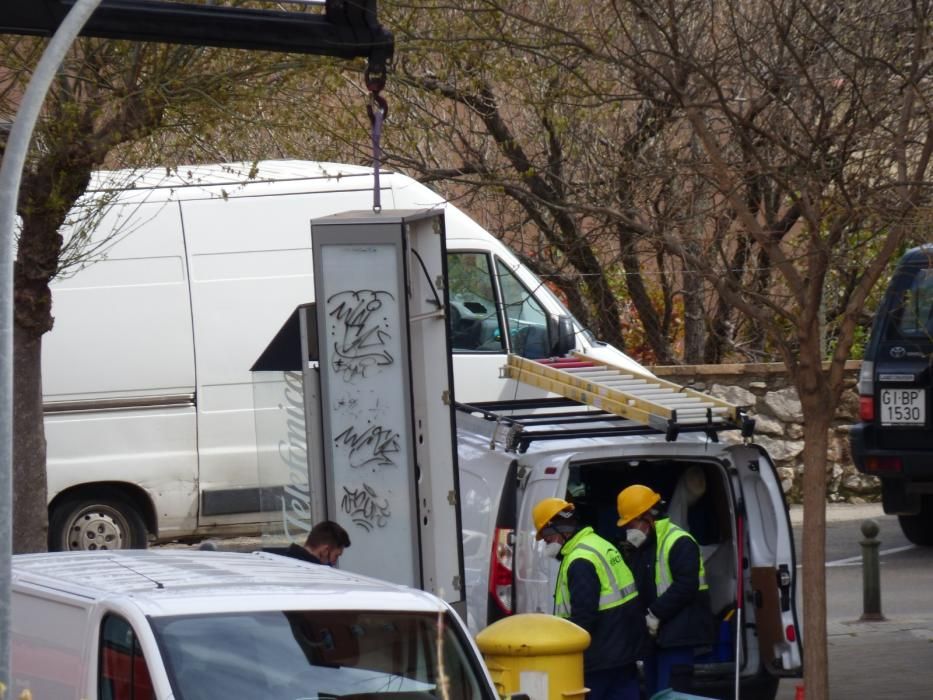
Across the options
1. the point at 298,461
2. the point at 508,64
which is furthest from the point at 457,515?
the point at 508,64

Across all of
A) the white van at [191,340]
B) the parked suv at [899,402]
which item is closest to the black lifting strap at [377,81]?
the white van at [191,340]

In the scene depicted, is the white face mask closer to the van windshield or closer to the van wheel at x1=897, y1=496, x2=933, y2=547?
the van windshield

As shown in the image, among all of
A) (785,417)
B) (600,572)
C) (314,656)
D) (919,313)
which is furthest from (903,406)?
(314,656)

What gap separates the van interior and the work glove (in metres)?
0.46

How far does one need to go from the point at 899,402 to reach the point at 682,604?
16.6 feet

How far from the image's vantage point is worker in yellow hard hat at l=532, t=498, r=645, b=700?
7.38m

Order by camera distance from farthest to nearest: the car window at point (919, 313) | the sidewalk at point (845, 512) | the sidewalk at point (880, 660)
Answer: the sidewalk at point (845, 512)
the car window at point (919, 313)
the sidewalk at point (880, 660)

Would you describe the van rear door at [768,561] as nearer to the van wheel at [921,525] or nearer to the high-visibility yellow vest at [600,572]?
the high-visibility yellow vest at [600,572]

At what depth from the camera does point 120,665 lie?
15.0ft

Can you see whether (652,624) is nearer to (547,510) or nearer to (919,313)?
(547,510)

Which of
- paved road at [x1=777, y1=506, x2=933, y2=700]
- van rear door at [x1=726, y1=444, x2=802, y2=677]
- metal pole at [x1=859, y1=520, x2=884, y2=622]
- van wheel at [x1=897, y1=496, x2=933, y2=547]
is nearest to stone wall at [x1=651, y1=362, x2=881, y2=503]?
paved road at [x1=777, y1=506, x2=933, y2=700]

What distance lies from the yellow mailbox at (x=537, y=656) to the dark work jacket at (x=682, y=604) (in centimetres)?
149

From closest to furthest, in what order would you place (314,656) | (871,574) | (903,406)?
(314,656)
(871,574)
(903,406)

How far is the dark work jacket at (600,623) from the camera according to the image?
7.36 meters
